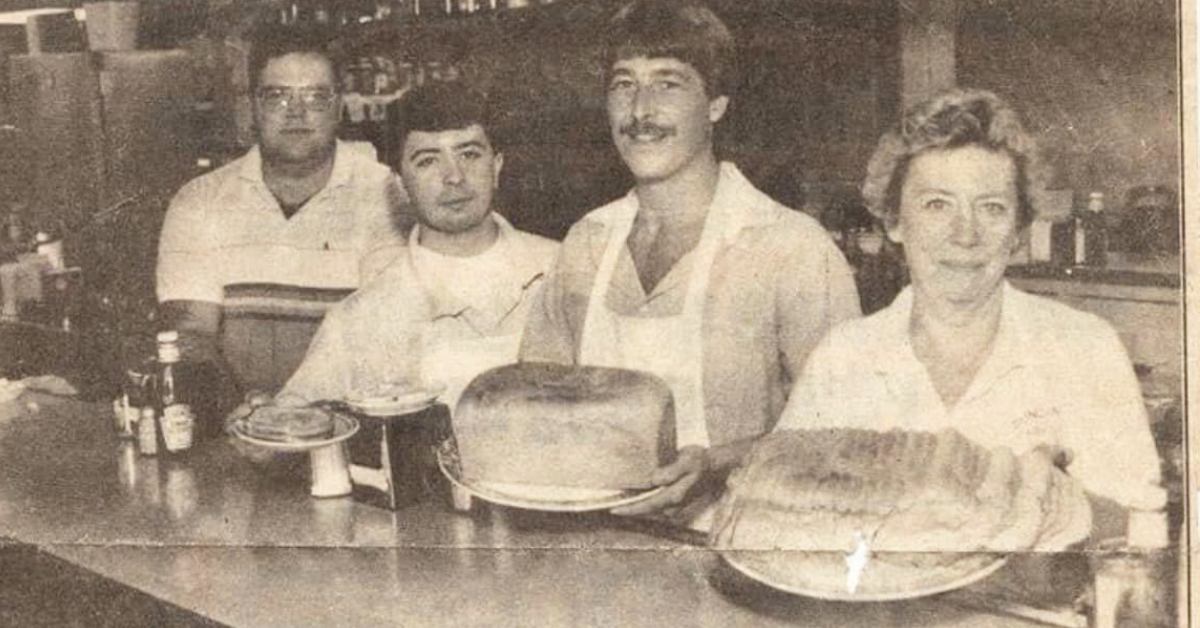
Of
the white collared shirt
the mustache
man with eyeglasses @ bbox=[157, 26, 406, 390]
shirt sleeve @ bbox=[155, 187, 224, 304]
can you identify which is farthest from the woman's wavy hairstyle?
shirt sleeve @ bbox=[155, 187, 224, 304]

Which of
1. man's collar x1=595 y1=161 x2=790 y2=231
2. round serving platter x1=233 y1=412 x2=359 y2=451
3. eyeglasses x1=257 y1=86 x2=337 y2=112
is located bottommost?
round serving platter x1=233 y1=412 x2=359 y2=451

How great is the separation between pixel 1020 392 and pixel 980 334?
140 mm

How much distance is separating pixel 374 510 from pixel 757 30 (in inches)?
52.0

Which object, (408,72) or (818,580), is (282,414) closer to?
(408,72)

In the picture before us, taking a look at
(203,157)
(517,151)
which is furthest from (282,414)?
(517,151)

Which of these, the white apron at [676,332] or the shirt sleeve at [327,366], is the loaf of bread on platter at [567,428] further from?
the shirt sleeve at [327,366]

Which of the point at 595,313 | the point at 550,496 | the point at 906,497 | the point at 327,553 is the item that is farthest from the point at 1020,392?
the point at 327,553

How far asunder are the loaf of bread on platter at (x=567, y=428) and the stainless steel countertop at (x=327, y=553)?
10 cm

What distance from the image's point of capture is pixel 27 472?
349 centimetres

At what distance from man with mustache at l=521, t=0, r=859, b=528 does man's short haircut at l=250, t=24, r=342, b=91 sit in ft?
2.04

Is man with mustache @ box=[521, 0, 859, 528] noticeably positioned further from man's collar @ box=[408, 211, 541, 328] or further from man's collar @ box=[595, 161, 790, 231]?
man's collar @ box=[408, 211, 541, 328]

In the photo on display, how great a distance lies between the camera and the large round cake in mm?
3008

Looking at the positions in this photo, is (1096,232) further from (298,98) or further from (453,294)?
(298,98)

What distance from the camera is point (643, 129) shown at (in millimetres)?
3127
